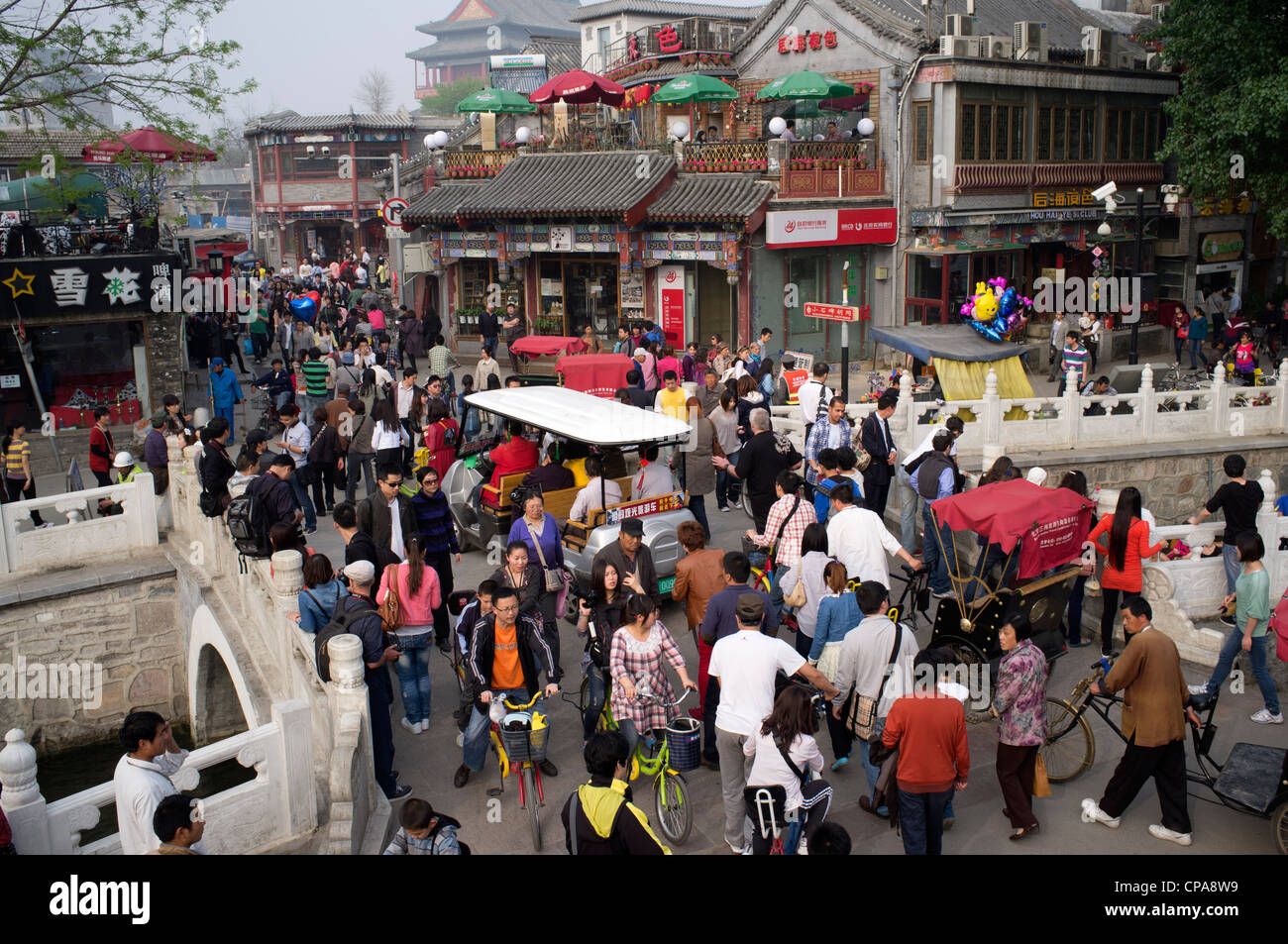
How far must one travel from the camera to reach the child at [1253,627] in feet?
30.2

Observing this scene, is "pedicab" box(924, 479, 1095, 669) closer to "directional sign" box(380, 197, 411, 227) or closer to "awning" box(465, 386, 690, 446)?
"awning" box(465, 386, 690, 446)

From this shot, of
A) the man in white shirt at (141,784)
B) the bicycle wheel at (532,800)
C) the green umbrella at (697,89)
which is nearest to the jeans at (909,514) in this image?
the bicycle wheel at (532,800)

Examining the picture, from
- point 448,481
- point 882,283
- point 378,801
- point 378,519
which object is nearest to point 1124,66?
point 882,283

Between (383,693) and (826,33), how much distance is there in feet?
73.8

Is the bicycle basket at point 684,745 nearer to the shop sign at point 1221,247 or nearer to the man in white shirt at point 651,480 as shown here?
the man in white shirt at point 651,480

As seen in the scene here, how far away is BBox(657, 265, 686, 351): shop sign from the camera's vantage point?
90.1 feet

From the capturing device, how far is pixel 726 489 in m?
16.0

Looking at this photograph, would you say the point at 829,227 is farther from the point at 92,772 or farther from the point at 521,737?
the point at 521,737

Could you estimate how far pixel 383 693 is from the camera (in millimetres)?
8672

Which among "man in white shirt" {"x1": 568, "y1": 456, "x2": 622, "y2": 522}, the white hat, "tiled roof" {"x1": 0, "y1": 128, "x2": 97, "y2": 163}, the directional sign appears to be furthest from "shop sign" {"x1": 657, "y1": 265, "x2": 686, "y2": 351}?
the white hat

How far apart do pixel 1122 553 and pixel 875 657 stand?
4104mm

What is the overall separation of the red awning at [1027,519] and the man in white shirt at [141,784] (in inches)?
250

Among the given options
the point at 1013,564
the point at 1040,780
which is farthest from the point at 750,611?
the point at 1013,564
